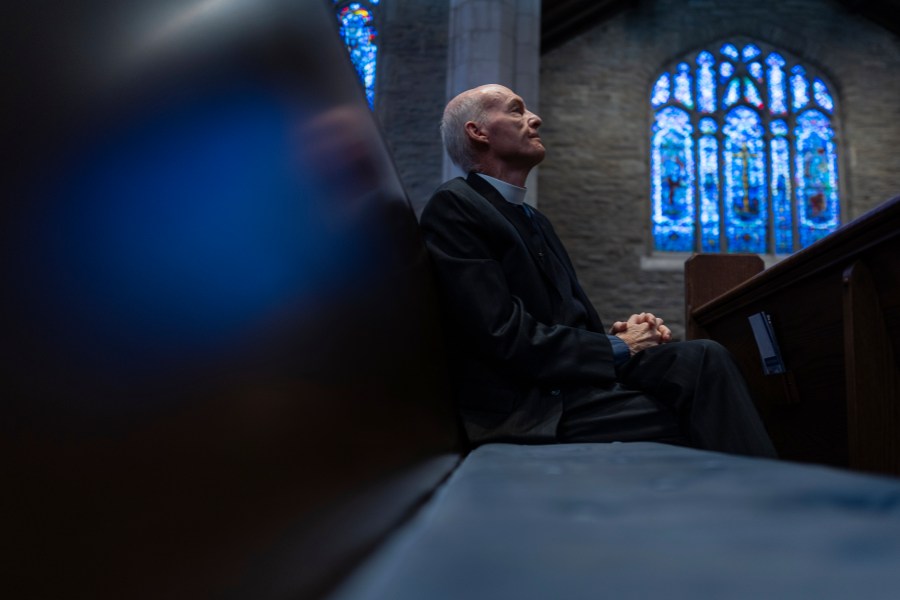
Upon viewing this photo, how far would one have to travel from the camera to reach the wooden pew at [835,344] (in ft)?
3.37

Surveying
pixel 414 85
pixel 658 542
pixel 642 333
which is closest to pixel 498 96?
pixel 642 333

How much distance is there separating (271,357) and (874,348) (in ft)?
3.62

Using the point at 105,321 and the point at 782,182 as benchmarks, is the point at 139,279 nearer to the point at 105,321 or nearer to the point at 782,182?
the point at 105,321

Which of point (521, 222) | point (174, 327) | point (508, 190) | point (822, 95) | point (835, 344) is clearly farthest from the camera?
point (822, 95)

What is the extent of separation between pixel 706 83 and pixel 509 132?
6238 mm

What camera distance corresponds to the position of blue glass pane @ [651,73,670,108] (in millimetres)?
6840

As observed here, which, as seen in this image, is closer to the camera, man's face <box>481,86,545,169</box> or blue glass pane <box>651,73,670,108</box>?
man's face <box>481,86,545,169</box>

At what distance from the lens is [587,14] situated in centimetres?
666

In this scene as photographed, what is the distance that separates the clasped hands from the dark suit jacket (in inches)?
3.9

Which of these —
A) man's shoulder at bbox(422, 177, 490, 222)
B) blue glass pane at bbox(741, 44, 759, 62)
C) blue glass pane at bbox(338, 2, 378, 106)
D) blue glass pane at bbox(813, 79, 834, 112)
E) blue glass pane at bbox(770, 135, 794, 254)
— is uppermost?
blue glass pane at bbox(338, 2, 378, 106)

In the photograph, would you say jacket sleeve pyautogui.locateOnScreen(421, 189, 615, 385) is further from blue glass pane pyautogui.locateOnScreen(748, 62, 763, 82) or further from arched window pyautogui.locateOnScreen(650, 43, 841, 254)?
blue glass pane pyautogui.locateOnScreen(748, 62, 763, 82)

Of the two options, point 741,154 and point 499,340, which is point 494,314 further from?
point 741,154

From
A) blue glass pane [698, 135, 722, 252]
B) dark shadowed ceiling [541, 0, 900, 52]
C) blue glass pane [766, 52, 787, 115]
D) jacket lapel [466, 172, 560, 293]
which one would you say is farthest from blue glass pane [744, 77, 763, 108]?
jacket lapel [466, 172, 560, 293]

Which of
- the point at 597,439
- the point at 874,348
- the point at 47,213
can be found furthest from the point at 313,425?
the point at 874,348
